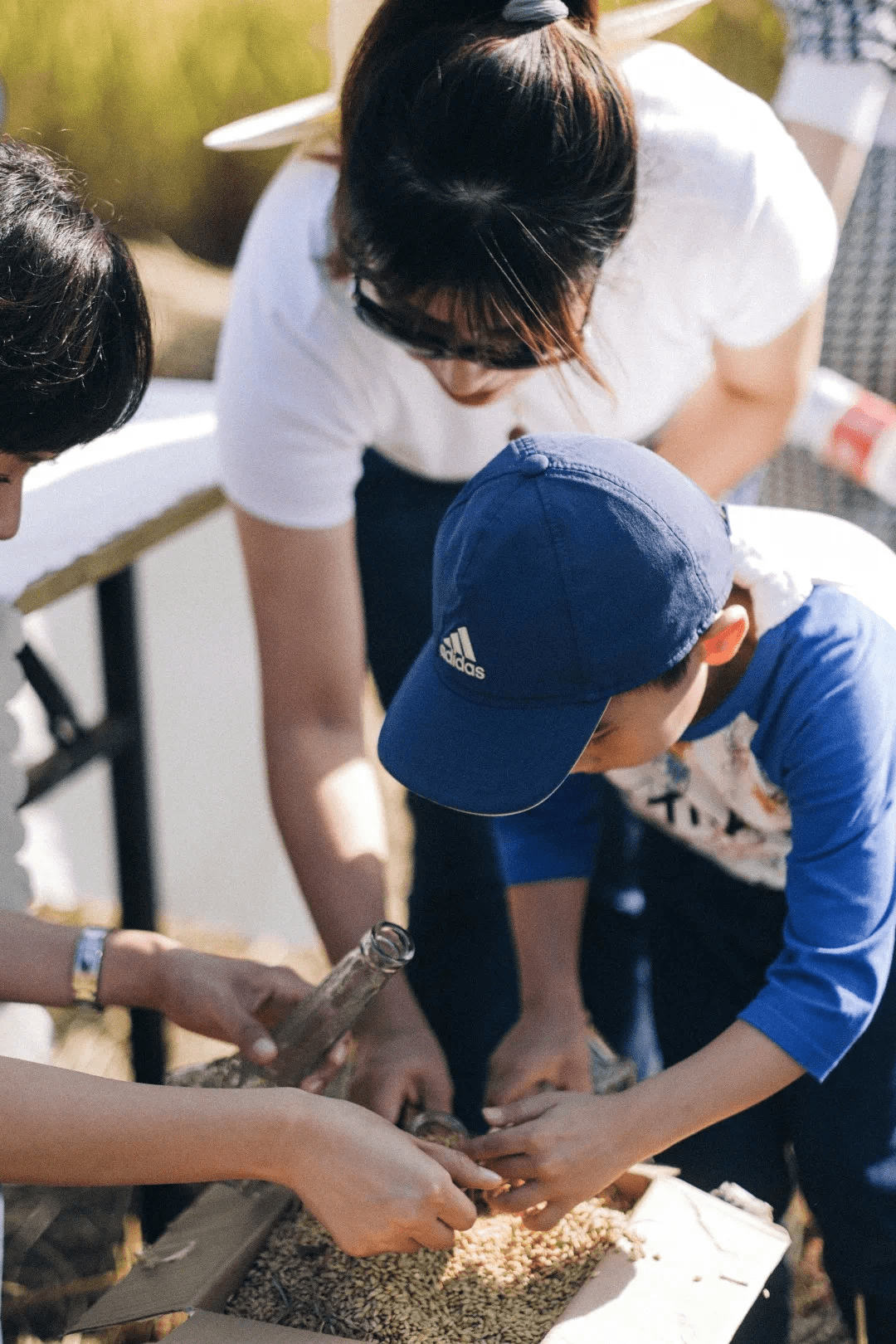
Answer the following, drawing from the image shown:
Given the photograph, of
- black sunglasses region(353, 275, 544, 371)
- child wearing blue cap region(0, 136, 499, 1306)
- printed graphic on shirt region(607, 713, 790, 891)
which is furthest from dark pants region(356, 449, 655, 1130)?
child wearing blue cap region(0, 136, 499, 1306)

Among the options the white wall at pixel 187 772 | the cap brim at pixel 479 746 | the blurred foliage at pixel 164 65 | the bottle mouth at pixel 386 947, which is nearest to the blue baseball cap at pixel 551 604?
the cap brim at pixel 479 746

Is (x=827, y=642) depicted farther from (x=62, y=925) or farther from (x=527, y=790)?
(x=62, y=925)

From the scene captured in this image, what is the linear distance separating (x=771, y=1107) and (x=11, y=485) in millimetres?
1033

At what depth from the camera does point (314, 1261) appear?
3.92ft

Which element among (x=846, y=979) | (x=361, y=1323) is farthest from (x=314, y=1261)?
(x=846, y=979)

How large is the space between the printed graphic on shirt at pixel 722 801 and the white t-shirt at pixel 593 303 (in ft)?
1.29

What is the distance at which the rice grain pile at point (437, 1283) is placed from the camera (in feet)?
3.72

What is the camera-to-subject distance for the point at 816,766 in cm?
125

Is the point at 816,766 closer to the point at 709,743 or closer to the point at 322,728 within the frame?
the point at 709,743

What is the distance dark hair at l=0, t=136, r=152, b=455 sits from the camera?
1141 mm

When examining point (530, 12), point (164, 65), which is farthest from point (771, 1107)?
point (164, 65)

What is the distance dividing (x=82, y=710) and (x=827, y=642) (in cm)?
278

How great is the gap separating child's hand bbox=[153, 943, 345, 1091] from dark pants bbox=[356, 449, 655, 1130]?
555 mm

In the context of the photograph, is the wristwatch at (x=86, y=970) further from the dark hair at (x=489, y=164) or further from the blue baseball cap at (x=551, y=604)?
the dark hair at (x=489, y=164)
